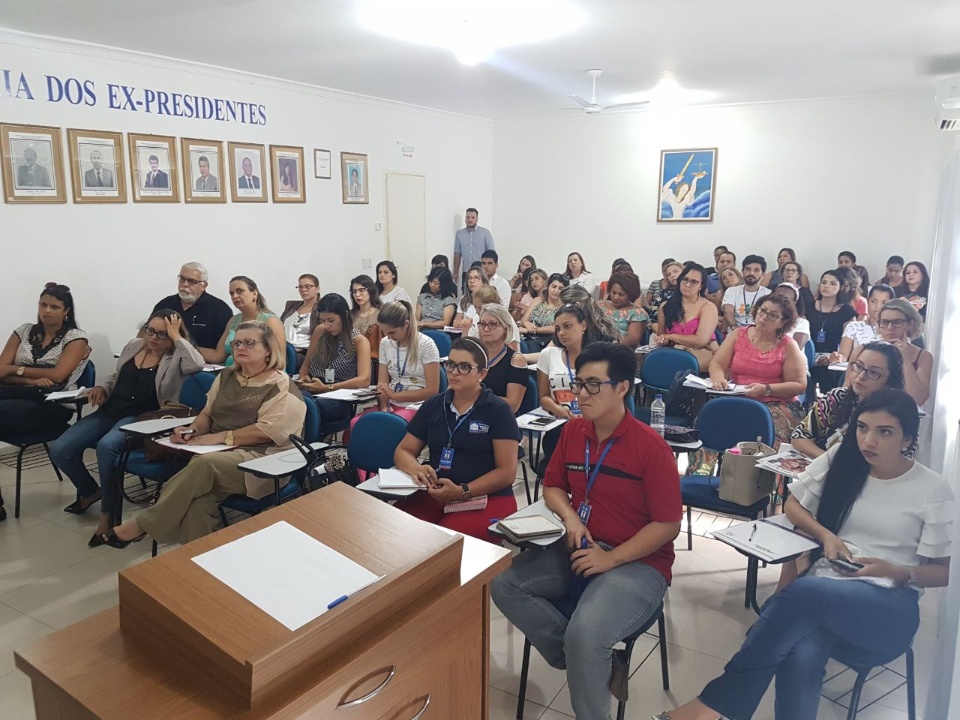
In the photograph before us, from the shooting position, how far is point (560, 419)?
13.2ft

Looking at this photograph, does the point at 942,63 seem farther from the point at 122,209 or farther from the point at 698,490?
the point at 122,209

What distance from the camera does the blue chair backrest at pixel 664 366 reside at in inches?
198

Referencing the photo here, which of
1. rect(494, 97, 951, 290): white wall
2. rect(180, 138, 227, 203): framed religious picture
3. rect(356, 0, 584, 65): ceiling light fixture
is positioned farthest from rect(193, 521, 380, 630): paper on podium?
rect(494, 97, 951, 290): white wall

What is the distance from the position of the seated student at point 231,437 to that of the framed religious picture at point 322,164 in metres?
4.99

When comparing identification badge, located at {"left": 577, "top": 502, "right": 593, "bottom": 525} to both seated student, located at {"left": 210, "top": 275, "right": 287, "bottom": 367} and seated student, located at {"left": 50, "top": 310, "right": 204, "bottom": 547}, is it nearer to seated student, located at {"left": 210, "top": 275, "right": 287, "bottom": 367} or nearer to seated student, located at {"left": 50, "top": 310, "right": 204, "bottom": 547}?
seated student, located at {"left": 50, "top": 310, "right": 204, "bottom": 547}

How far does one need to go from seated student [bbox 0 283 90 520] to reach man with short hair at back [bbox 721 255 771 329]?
6.33 m

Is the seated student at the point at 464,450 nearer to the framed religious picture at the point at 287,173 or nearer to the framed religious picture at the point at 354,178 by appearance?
the framed religious picture at the point at 287,173

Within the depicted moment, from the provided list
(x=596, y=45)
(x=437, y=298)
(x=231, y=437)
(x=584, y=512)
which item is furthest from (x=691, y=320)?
(x=231, y=437)

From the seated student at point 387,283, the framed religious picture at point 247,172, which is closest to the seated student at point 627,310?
the seated student at point 387,283

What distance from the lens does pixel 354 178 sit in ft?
29.1

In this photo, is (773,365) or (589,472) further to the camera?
(773,365)

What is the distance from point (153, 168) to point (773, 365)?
18.8 ft

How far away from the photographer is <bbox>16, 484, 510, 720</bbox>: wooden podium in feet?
2.99

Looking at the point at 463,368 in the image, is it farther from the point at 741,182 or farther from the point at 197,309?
the point at 741,182
